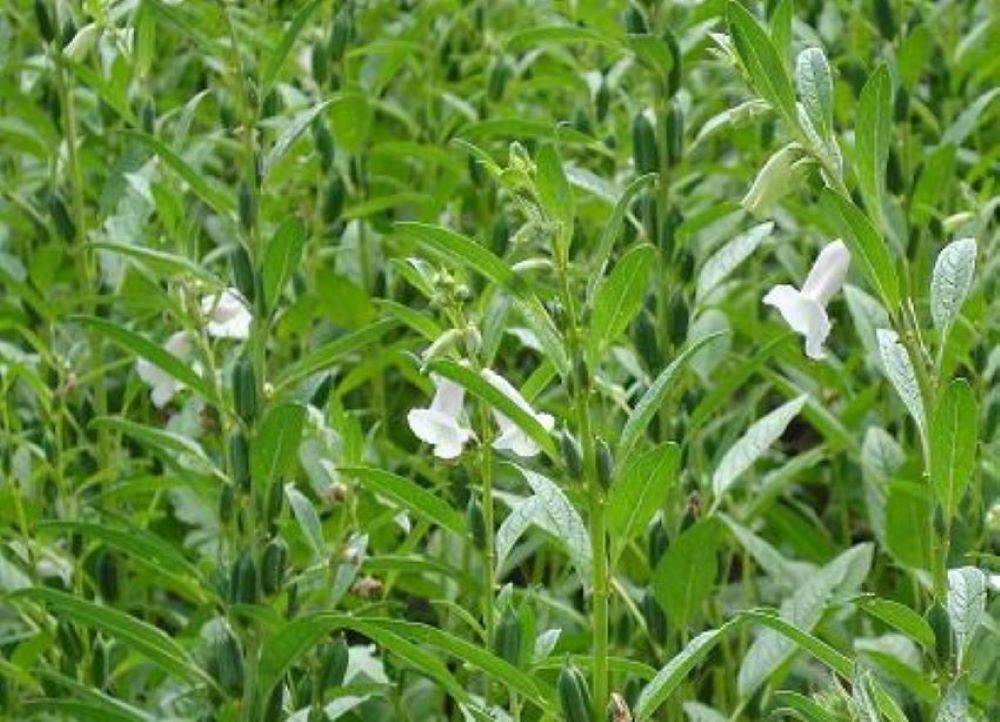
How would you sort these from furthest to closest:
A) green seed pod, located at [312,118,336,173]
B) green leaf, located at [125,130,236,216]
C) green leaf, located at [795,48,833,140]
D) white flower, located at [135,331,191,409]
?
green seed pod, located at [312,118,336,173]
white flower, located at [135,331,191,409]
green leaf, located at [125,130,236,216]
green leaf, located at [795,48,833,140]

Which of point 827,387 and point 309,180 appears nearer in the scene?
point 827,387

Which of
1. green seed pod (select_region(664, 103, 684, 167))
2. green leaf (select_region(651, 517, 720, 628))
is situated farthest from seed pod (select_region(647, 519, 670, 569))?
green seed pod (select_region(664, 103, 684, 167))

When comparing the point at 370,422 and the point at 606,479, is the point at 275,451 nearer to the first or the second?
the point at 606,479

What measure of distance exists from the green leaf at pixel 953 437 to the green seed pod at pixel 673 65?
111 centimetres

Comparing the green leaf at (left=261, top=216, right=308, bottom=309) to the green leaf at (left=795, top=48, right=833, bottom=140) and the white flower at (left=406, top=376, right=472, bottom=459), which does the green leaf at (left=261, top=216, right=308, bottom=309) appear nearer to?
the white flower at (left=406, top=376, right=472, bottom=459)

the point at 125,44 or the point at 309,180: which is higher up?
the point at 125,44

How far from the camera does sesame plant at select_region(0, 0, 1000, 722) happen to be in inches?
85.8

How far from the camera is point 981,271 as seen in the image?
10.7 feet

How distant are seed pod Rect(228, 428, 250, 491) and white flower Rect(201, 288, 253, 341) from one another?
28 centimetres

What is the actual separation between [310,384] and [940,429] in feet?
3.21

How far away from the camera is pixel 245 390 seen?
2730mm

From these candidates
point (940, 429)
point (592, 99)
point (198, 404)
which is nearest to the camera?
point (940, 429)

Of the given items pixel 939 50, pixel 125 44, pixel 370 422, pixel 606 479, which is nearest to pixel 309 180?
pixel 370 422

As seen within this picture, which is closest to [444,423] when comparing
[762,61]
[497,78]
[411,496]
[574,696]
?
[411,496]
